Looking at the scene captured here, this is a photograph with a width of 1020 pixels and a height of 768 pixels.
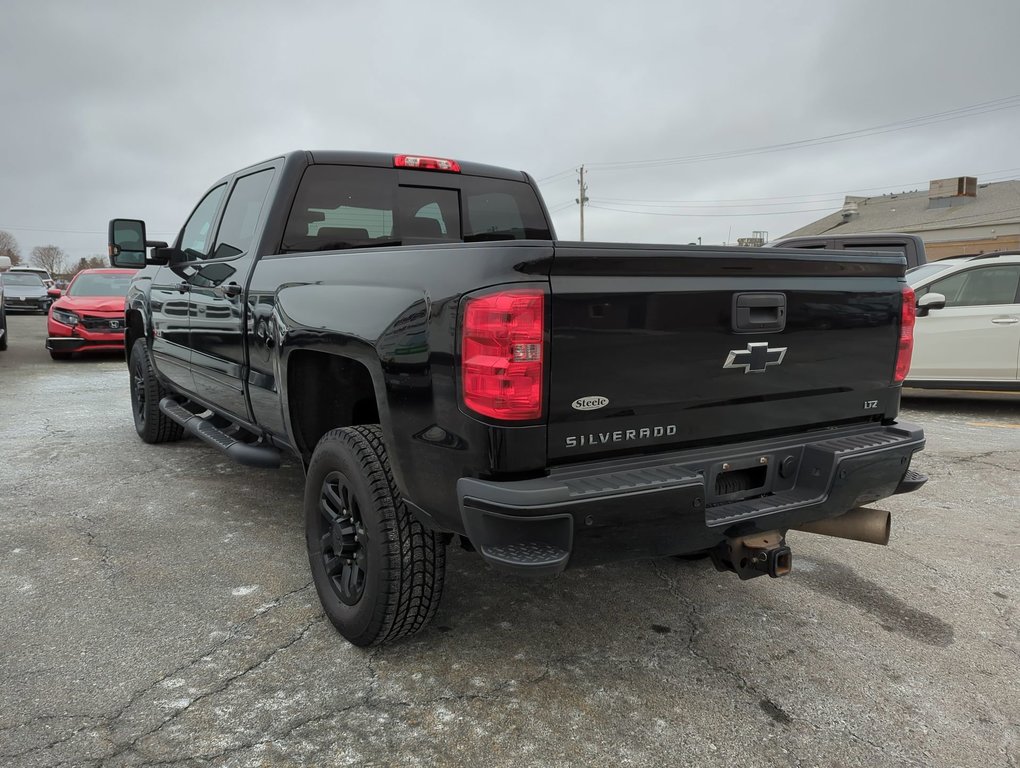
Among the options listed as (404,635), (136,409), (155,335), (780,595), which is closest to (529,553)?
(404,635)

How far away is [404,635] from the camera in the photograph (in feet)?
8.55

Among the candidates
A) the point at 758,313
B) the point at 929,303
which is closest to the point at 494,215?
the point at 758,313

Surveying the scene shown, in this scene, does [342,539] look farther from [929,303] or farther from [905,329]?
[929,303]

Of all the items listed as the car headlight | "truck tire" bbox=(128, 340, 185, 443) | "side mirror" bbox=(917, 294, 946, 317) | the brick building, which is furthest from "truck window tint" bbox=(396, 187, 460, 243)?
the brick building

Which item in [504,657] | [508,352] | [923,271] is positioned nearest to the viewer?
[508,352]

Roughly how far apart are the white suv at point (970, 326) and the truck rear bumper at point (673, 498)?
18.6 ft

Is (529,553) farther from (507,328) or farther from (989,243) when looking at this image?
(989,243)

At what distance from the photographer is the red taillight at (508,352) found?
6.58 ft

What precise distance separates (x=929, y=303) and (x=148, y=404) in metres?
7.22

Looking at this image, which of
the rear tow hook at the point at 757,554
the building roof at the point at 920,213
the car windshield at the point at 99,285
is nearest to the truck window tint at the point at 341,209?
the rear tow hook at the point at 757,554

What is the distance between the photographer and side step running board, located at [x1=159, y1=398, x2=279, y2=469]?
3547mm

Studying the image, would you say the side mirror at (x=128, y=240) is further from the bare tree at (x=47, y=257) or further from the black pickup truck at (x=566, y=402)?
the bare tree at (x=47, y=257)

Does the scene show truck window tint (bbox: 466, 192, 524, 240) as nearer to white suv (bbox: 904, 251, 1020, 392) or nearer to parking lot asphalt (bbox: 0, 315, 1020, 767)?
parking lot asphalt (bbox: 0, 315, 1020, 767)

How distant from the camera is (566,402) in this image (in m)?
2.09
